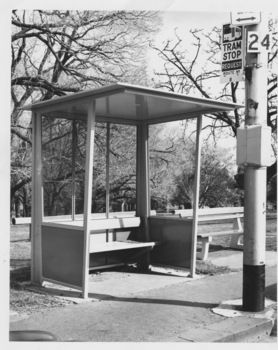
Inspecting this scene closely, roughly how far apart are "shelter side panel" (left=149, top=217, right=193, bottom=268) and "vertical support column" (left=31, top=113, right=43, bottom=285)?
2.01m

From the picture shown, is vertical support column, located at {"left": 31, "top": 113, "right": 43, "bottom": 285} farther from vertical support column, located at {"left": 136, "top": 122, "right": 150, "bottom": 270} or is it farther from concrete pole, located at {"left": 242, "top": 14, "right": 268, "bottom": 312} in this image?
concrete pole, located at {"left": 242, "top": 14, "right": 268, "bottom": 312}

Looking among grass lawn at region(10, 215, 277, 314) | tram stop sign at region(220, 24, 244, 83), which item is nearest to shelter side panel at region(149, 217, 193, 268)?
grass lawn at region(10, 215, 277, 314)

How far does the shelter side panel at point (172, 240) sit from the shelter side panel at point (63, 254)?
6.29 feet

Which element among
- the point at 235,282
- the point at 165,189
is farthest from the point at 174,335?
the point at 165,189

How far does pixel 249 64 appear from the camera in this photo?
16.4ft

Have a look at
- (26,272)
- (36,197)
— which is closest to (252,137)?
(36,197)

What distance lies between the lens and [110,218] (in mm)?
7539

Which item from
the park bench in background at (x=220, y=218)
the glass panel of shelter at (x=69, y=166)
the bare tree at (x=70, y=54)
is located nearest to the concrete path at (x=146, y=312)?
the glass panel of shelter at (x=69, y=166)

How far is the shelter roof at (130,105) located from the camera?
5582 mm

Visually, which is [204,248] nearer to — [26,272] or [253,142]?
[26,272]

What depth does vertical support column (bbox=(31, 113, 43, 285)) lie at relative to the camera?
258 inches

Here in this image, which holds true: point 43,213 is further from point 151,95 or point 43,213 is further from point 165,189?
point 165,189

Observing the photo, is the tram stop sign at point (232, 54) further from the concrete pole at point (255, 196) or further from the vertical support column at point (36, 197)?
the vertical support column at point (36, 197)

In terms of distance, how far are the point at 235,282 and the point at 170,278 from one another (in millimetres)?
943
